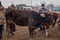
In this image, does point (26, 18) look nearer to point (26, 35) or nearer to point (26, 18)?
point (26, 18)

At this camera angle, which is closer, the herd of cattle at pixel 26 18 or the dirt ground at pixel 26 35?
the herd of cattle at pixel 26 18

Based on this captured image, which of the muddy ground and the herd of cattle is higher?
the herd of cattle

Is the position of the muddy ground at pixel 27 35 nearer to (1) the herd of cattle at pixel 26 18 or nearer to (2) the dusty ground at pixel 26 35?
(2) the dusty ground at pixel 26 35

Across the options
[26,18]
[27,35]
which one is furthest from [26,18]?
[27,35]

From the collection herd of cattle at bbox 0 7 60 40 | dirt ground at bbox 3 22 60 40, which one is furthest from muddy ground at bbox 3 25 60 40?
herd of cattle at bbox 0 7 60 40

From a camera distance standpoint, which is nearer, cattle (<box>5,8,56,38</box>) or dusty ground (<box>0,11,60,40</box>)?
cattle (<box>5,8,56,38</box>)

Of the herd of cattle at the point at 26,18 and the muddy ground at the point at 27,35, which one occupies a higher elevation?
the herd of cattle at the point at 26,18

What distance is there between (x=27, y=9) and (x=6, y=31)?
0.92 meters

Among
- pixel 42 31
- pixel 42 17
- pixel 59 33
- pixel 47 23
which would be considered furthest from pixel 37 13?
pixel 59 33

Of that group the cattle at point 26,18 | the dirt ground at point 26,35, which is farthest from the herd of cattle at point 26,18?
the dirt ground at point 26,35

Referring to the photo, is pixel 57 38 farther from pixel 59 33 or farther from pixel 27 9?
pixel 27 9

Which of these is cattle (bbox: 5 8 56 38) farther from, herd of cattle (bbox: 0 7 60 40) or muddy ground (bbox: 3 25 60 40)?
muddy ground (bbox: 3 25 60 40)

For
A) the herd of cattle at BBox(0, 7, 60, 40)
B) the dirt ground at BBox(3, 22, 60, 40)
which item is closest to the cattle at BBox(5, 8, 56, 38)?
the herd of cattle at BBox(0, 7, 60, 40)

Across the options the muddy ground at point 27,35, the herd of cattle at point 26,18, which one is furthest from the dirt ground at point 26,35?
the herd of cattle at point 26,18
